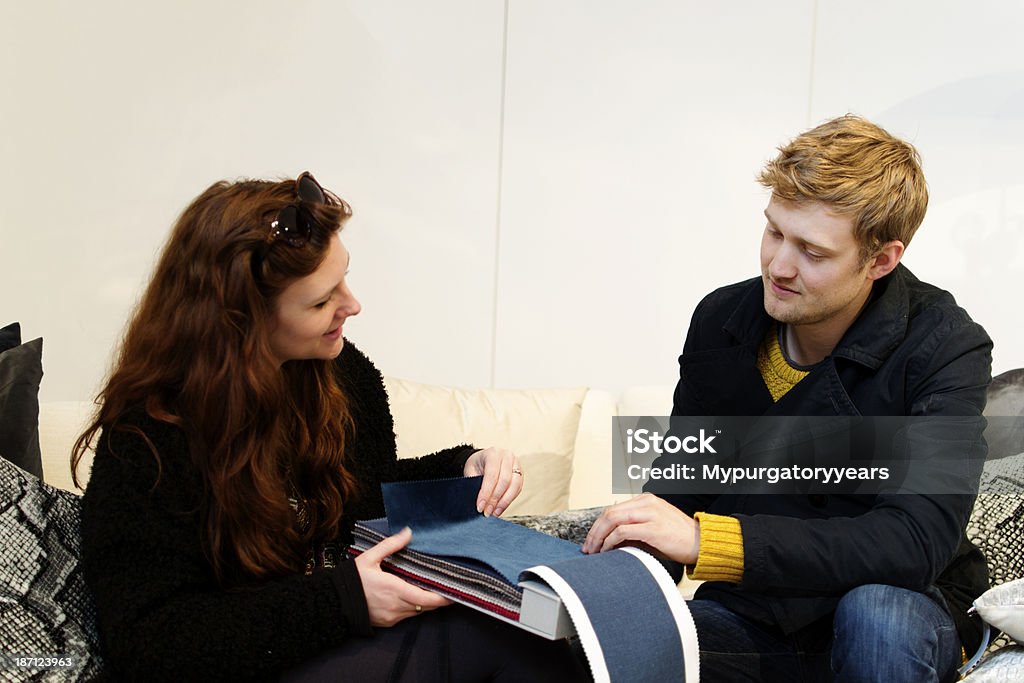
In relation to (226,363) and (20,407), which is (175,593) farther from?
(20,407)

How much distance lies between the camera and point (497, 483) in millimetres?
1624

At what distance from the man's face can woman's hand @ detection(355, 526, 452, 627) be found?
30.4 inches

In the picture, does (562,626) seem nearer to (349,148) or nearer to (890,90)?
(349,148)

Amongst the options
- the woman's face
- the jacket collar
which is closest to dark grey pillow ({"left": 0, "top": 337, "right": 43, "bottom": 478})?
the woman's face

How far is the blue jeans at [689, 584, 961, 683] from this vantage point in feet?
4.58

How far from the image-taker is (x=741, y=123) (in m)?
2.81

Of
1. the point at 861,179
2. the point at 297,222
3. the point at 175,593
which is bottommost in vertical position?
the point at 175,593

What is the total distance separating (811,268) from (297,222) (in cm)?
82

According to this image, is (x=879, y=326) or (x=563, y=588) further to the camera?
(x=879, y=326)

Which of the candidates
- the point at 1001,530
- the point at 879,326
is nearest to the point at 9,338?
the point at 879,326

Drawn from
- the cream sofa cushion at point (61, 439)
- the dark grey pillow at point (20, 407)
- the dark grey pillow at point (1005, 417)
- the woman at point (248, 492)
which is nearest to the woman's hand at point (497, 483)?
the woman at point (248, 492)

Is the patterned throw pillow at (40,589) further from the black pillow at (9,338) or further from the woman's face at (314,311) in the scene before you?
the black pillow at (9,338)

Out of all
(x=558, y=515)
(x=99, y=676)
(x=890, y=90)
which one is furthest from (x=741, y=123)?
(x=99, y=676)

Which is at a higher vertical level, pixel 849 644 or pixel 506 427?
pixel 506 427
